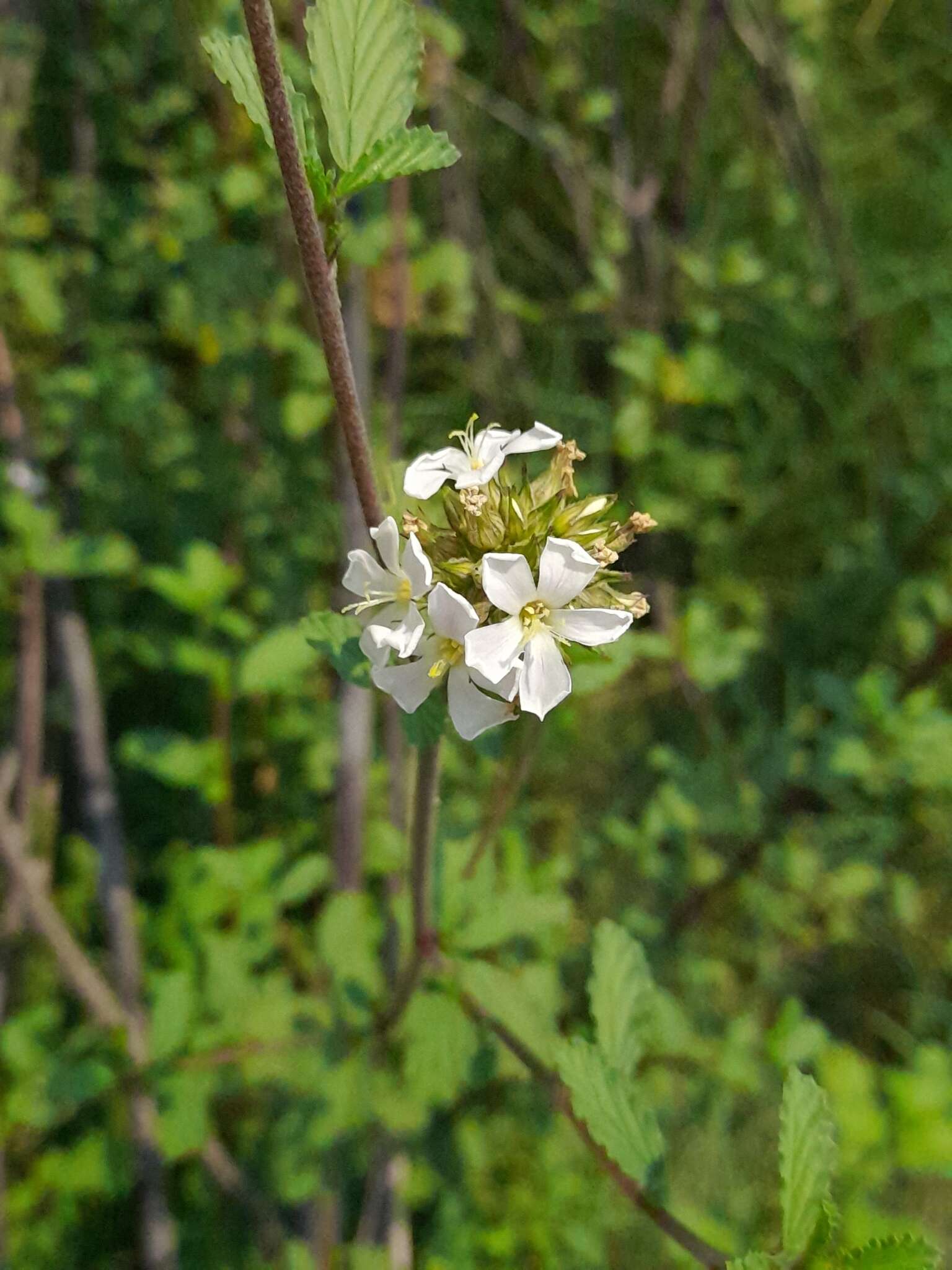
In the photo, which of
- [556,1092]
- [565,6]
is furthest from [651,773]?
[565,6]

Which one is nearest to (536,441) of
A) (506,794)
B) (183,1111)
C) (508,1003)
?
(506,794)

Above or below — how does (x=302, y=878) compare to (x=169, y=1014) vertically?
above

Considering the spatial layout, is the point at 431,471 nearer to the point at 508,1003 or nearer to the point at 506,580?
the point at 506,580

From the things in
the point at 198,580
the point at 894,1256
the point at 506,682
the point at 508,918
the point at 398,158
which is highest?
the point at 198,580

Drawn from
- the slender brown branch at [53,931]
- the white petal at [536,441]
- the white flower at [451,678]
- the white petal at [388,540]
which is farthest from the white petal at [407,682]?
the slender brown branch at [53,931]

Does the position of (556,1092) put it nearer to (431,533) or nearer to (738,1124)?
(431,533)

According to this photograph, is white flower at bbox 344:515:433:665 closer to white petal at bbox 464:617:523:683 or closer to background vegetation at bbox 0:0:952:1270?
white petal at bbox 464:617:523:683

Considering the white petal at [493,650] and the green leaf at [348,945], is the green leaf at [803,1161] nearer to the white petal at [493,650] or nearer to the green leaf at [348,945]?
the white petal at [493,650]
